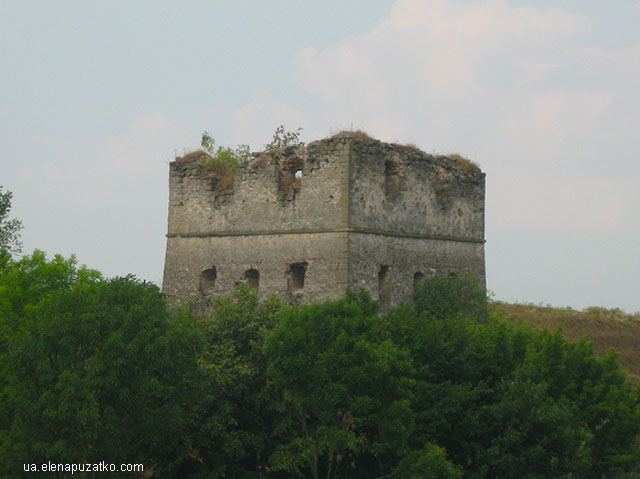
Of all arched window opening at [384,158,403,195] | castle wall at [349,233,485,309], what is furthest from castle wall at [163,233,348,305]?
→ arched window opening at [384,158,403,195]

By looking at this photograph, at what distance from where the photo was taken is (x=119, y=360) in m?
18.3

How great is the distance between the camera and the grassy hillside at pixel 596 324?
121ft

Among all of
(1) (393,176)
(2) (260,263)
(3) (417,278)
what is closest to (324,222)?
(2) (260,263)

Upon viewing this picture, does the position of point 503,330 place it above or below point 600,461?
above

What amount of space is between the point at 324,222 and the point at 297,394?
5.87 metres

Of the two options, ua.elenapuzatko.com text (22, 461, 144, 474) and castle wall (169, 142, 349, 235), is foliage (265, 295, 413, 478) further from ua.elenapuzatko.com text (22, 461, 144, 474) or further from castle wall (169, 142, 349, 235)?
castle wall (169, 142, 349, 235)

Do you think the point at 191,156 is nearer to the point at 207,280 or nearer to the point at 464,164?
the point at 207,280

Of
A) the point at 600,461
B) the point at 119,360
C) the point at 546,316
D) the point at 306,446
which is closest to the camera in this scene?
the point at 119,360

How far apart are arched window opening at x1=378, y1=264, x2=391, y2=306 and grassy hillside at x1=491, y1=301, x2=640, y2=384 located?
13.0 metres

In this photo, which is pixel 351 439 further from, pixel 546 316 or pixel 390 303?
pixel 546 316

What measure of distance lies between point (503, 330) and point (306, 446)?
592 centimetres

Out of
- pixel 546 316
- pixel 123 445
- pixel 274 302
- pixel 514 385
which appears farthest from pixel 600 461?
pixel 546 316

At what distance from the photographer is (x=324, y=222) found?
946 inches

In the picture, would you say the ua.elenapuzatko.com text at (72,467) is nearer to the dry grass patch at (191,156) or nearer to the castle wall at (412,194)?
the castle wall at (412,194)
